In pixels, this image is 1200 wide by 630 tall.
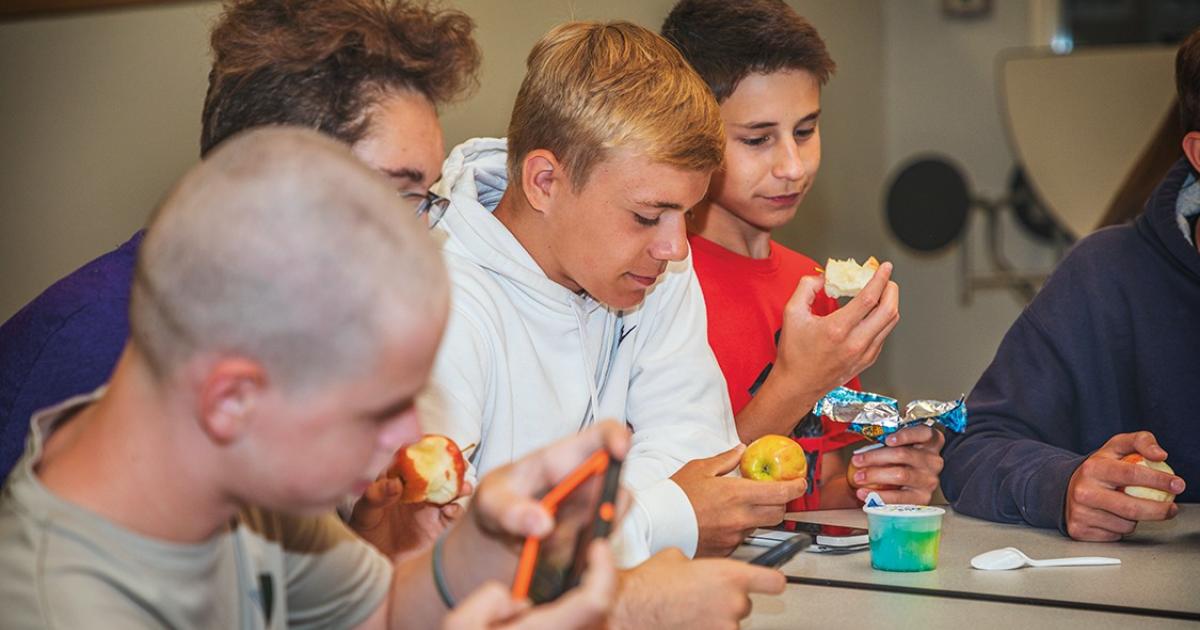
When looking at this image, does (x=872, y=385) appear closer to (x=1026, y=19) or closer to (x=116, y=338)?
(x=1026, y=19)

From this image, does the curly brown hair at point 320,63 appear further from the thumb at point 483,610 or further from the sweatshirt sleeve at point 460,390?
the thumb at point 483,610

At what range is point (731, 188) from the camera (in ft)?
8.71

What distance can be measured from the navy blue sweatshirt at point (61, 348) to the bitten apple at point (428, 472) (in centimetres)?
40

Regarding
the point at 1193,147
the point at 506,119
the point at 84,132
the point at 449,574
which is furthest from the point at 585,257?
the point at 84,132

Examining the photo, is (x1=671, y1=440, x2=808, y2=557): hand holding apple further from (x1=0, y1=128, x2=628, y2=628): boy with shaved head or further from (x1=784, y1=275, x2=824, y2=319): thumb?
(x1=0, y1=128, x2=628, y2=628): boy with shaved head

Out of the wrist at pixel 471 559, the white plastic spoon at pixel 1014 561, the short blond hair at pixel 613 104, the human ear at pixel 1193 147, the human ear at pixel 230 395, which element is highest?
the short blond hair at pixel 613 104

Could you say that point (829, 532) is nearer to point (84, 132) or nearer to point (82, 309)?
point (82, 309)

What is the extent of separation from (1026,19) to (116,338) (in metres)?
5.71

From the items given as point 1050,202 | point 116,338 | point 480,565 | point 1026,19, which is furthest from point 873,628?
point 1026,19

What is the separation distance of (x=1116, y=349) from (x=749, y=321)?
0.73 m

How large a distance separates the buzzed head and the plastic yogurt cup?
981mm

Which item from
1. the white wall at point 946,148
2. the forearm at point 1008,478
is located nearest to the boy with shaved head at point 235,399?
the forearm at point 1008,478

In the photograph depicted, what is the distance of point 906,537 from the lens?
185 cm

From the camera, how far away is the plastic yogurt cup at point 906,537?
1.84 metres
